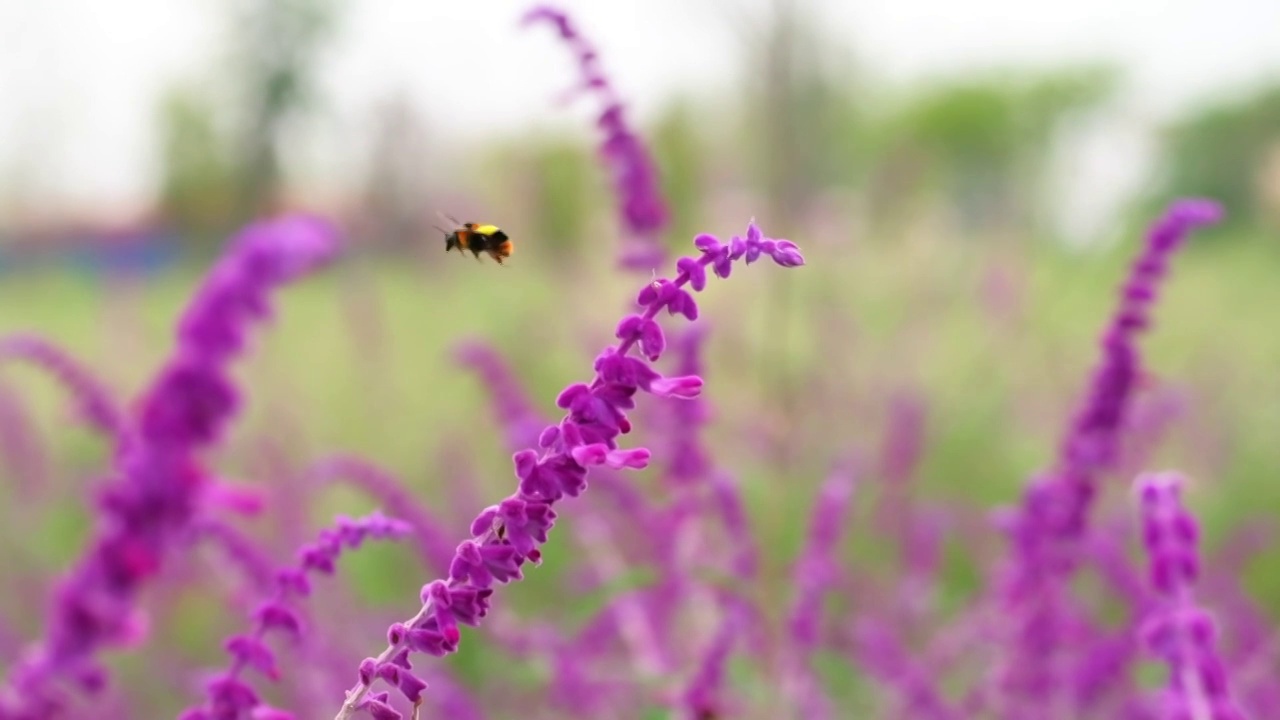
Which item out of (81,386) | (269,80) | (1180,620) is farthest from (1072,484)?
(269,80)

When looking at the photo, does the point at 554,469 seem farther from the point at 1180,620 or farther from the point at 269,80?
the point at 269,80

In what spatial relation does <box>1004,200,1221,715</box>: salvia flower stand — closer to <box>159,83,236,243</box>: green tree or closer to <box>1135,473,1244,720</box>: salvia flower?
<box>1135,473,1244,720</box>: salvia flower

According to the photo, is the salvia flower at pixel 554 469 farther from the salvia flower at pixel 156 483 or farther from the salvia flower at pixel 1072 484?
the salvia flower at pixel 1072 484

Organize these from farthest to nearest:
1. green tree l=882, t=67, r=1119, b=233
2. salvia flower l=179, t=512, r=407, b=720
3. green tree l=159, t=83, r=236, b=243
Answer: green tree l=159, t=83, r=236, b=243
green tree l=882, t=67, r=1119, b=233
salvia flower l=179, t=512, r=407, b=720

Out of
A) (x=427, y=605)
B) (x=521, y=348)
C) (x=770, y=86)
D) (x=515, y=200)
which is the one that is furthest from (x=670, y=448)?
(x=515, y=200)

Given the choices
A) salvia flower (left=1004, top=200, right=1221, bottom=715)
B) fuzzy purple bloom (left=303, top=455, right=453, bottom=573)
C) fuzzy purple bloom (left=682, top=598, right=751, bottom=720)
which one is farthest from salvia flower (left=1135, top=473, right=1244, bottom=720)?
fuzzy purple bloom (left=303, top=455, right=453, bottom=573)

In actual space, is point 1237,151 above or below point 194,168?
below

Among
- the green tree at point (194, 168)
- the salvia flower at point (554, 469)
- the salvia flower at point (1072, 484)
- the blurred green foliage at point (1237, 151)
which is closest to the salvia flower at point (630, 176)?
the salvia flower at point (1072, 484)
